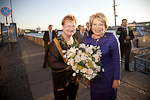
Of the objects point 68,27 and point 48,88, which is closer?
point 68,27

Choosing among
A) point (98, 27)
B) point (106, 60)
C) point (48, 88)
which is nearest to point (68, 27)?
point (98, 27)

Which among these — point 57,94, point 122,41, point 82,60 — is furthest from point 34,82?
point 122,41

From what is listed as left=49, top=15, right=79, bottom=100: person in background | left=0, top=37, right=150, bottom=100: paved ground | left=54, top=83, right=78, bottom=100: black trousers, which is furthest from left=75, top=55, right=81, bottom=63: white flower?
left=0, top=37, right=150, bottom=100: paved ground

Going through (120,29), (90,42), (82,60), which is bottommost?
(82,60)

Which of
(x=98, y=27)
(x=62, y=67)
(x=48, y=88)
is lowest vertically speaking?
(x=48, y=88)

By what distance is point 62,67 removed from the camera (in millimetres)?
1628

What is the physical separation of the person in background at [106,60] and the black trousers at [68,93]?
37cm

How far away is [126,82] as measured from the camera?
3.48 meters

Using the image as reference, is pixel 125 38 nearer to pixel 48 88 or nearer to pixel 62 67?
pixel 48 88

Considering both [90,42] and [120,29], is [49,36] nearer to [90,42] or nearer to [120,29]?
[120,29]

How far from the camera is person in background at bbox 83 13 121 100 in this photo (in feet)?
5.52

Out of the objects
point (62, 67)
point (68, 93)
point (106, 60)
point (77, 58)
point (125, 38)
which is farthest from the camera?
point (125, 38)

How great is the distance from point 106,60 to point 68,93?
2.90 ft

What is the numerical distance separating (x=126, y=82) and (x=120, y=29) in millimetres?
2300
